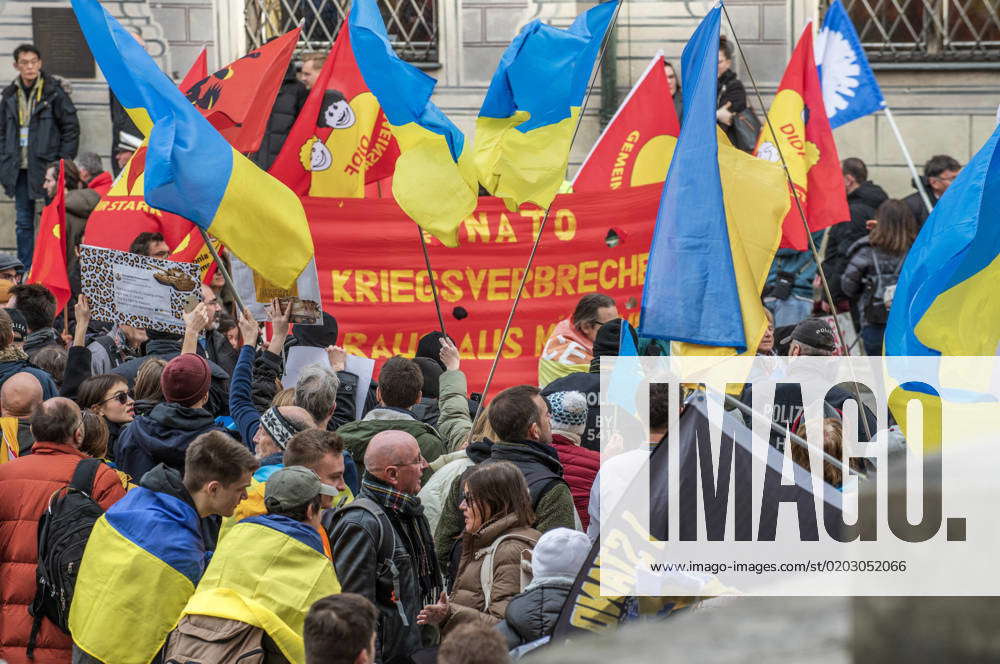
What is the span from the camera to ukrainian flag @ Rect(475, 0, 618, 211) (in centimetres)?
710

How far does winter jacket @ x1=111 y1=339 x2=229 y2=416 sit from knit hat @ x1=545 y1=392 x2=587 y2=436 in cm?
170

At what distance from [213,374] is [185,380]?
61.8 inches

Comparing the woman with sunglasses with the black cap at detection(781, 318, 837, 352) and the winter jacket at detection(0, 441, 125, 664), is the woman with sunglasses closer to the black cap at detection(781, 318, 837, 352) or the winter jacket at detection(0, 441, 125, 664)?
the winter jacket at detection(0, 441, 125, 664)

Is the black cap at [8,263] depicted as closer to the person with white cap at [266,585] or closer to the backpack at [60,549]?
the backpack at [60,549]

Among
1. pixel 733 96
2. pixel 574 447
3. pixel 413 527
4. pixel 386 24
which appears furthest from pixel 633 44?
pixel 413 527

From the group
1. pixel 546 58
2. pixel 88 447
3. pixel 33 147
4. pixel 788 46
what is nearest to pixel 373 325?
pixel 546 58

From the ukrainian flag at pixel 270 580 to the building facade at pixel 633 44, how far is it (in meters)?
9.37

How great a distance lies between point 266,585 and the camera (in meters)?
4.32

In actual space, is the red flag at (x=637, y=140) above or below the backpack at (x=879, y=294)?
above

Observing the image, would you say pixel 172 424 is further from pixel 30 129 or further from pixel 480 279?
pixel 30 129

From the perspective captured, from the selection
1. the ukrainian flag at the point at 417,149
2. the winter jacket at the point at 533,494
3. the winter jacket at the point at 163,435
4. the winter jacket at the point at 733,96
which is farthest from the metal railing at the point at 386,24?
the winter jacket at the point at 533,494

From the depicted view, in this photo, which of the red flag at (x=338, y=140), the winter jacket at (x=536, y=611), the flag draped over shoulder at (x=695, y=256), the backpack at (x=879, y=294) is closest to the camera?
the winter jacket at (x=536, y=611)

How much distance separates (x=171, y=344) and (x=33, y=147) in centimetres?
577

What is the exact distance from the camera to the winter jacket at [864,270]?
33.2 ft
